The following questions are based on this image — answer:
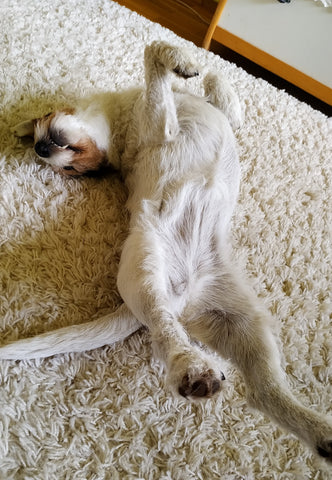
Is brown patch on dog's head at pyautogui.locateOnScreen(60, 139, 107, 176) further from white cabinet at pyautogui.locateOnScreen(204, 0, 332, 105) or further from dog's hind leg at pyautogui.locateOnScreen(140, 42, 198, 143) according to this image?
white cabinet at pyautogui.locateOnScreen(204, 0, 332, 105)

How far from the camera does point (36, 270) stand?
135 centimetres

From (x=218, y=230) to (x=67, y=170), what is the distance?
623 mm

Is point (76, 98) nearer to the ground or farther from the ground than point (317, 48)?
nearer to the ground

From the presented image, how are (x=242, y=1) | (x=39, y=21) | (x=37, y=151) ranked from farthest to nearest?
1. (x=242, y=1)
2. (x=39, y=21)
3. (x=37, y=151)

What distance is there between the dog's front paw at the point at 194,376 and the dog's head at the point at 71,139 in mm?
830

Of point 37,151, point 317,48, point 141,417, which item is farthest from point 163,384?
point 317,48

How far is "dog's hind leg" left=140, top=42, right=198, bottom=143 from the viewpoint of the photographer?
1.32 metres

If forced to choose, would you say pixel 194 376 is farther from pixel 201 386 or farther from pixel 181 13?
pixel 181 13

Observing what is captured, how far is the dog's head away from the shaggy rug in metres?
0.08

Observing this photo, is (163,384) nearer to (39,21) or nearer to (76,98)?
(76,98)

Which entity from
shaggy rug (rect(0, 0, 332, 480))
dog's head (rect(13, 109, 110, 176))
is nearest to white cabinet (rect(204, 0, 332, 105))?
shaggy rug (rect(0, 0, 332, 480))

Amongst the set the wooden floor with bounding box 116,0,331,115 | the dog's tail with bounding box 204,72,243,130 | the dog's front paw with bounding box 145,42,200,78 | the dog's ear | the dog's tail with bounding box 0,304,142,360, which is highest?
the dog's front paw with bounding box 145,42,200,78

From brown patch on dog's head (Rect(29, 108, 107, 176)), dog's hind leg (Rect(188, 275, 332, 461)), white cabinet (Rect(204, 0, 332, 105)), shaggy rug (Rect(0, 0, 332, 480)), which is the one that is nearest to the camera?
dog's hind leg (Rect(188, 275, 332, 461))

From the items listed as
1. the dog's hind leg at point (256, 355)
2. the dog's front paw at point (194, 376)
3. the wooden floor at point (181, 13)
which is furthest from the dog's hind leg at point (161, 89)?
the wooden floor at point (181, 13)
